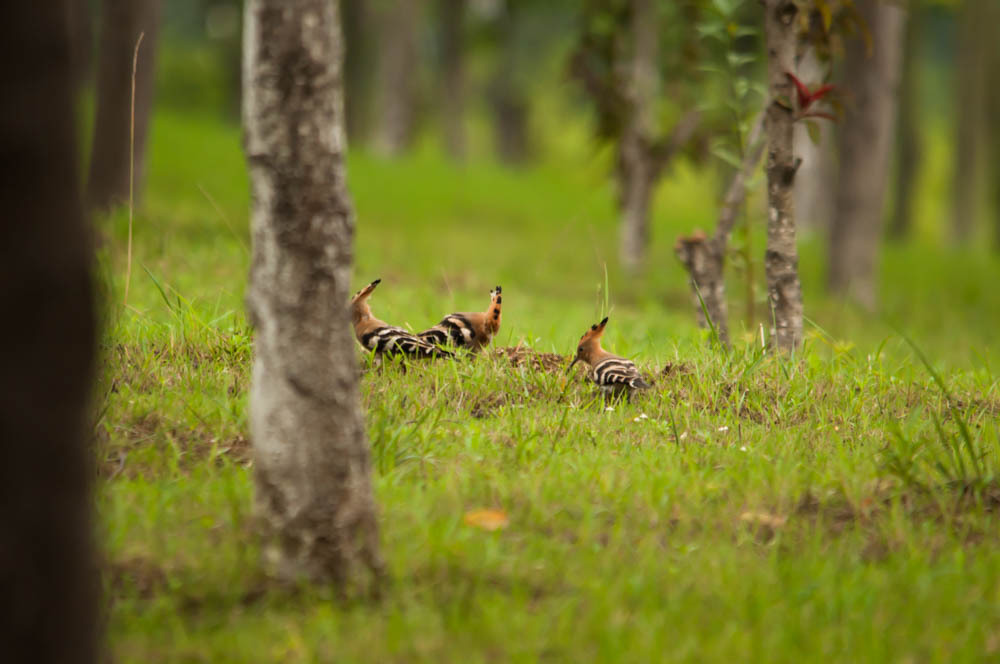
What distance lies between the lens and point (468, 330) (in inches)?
236

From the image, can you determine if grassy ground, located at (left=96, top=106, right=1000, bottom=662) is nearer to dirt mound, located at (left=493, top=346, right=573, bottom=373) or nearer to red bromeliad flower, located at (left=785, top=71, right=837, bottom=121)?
dirt mound, located at (left=493, top=346, right=573, bottom=373)

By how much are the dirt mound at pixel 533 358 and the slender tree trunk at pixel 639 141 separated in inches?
320

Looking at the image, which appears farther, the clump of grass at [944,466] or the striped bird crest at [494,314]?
the striped bird crest at [494,314]

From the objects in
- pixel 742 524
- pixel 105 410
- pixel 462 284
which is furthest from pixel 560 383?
pixel 462 284

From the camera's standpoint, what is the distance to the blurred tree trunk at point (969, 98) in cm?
2622

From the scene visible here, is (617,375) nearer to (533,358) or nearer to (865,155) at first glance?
(533,358)

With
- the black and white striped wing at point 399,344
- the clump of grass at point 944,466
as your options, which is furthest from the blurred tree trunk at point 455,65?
the clump of grass at point 944,466

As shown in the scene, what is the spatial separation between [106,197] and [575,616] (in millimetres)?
10532

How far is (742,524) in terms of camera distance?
396cm

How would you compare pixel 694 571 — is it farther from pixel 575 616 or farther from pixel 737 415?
pixel 737 415

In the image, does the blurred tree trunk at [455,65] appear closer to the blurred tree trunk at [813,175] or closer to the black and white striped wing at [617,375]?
the blurred tree trunk at [813,175]

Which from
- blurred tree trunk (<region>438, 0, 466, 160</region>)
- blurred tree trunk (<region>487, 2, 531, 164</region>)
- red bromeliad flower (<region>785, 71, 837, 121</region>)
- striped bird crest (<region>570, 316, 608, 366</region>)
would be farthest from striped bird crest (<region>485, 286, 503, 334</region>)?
blurred tree trunk (<region>487, 2, 531, 164</region>)

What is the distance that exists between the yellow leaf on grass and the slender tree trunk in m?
10.4

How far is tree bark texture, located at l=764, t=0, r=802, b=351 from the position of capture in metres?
6.21
